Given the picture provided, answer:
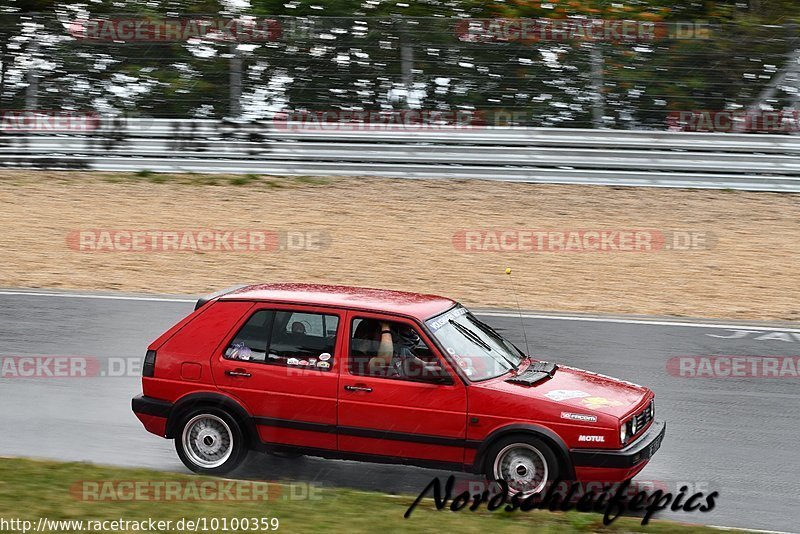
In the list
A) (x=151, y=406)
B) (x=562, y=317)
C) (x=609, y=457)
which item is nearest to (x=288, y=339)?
(x=151, y=406)

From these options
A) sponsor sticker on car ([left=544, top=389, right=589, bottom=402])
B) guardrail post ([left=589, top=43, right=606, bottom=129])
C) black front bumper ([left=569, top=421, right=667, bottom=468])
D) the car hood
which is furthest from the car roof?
guardrail post ([left=589, top=43, right=606, bottom=129])

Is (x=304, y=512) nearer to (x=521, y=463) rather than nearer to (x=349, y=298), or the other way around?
(x=521, y=463)

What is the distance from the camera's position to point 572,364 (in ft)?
33.7

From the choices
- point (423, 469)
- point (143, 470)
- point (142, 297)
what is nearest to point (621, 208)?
point (142, 297)

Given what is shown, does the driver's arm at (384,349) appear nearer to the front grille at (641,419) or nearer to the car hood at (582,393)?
the car hood at (582,393)

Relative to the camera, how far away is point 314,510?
20.2 ft

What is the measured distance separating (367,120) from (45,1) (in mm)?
8784

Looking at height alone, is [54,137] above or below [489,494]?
above

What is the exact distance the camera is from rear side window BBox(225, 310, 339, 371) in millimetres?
7242

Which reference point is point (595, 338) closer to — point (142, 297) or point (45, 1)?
point (142, 297)

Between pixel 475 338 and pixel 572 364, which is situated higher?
pixel 475 338

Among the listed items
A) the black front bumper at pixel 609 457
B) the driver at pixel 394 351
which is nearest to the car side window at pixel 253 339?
the driver at pixel 394 351

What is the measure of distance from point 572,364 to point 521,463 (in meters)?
3.55

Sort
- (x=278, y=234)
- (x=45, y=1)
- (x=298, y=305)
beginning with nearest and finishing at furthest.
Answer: (x=298, y=305) → (x=278, y=234) → (x=45, y=1)
